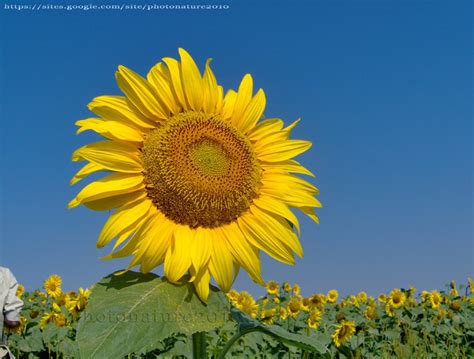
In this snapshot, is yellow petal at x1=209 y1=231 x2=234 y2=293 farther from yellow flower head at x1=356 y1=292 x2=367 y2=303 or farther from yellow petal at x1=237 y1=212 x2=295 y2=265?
yellow flower head at x1=356 y1=292 x2=367 y2=303

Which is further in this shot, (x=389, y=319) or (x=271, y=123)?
(x=389, y=319)

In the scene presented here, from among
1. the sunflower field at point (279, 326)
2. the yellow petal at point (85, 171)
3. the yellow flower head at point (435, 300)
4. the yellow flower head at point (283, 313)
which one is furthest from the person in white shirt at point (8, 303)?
the yellow flower head at point (435, 300)

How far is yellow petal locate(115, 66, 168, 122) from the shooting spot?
2.44 m

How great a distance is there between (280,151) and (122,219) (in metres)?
0.76

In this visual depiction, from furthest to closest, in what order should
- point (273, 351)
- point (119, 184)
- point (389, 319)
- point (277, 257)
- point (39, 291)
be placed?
1. point (39, 291)
2. point (389, 319)
3. point (273, 351)
4. point (277, 257)
5. point (119, 184)

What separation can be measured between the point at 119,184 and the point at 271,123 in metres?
0.76

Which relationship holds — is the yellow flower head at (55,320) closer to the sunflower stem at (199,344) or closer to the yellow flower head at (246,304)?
the yellow flower head at (246,304)

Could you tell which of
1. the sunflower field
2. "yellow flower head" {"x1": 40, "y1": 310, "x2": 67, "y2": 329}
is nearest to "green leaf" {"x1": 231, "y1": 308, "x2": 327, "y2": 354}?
the sunflower field

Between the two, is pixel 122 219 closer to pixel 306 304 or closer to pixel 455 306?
pixel 306 304

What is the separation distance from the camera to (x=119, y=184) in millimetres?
2324

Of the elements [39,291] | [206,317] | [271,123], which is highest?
[39,291]

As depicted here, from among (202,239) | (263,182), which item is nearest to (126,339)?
(202,239)

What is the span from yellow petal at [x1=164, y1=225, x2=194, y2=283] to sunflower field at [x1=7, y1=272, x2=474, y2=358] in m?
0.04

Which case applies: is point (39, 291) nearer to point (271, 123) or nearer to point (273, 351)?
point (273, 351)
